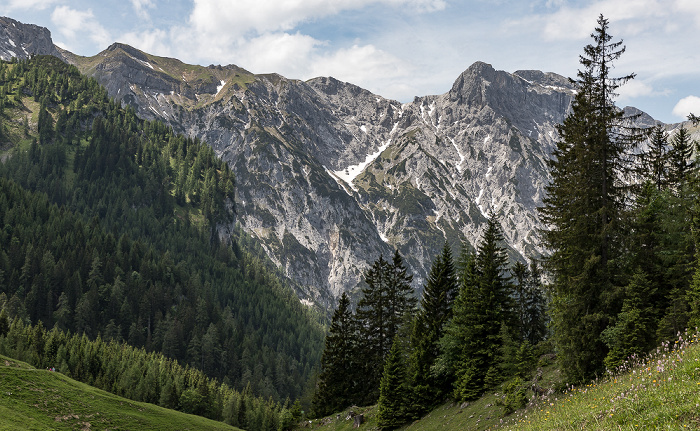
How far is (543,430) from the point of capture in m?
14.8

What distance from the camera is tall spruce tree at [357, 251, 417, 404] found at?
200 ft

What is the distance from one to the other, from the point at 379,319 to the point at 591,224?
3458 cm

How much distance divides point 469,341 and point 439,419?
7.29 metres

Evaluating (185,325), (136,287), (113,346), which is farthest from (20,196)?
(113,346)

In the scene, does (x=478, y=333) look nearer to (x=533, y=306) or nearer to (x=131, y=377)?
(x=533, y=306)

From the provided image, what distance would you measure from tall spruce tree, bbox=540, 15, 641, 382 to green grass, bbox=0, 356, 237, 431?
43.1 meters

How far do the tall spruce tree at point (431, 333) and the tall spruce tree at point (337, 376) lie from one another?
561 inches

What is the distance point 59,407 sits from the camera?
4756 cm

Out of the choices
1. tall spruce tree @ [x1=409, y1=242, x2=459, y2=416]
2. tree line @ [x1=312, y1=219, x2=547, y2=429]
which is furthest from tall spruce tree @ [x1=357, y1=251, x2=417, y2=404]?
tall spruce tree @ [x1=409, y1=242, x2=459, y2=416]

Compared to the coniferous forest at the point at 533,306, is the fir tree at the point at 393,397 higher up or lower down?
lower down

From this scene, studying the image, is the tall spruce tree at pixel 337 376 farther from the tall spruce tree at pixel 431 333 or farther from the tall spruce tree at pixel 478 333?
the tall spruce tree at pixel 478 333

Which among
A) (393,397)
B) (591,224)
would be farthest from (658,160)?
(393,397)

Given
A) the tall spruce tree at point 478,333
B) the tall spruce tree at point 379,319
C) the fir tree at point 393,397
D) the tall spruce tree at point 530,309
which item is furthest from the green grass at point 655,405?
the tall spruce tree at point 530,309

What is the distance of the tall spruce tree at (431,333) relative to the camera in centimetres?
4400
